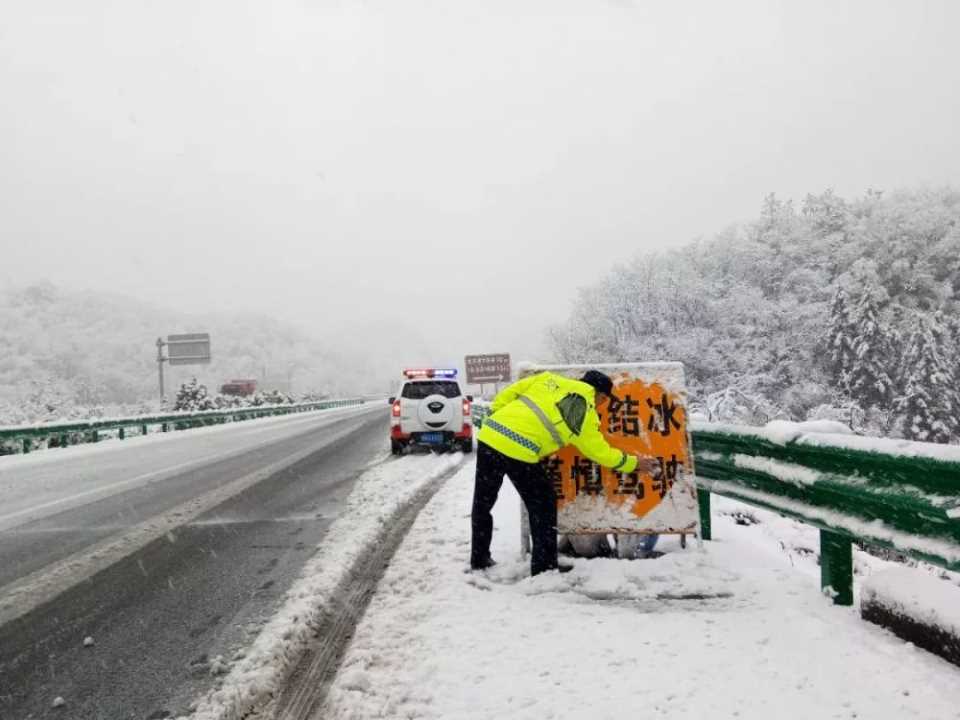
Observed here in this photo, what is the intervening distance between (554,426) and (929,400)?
137ft

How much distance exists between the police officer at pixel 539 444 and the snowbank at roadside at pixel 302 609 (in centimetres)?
118

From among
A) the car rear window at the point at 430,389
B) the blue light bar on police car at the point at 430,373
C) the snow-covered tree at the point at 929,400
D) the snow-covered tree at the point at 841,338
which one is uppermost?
the snow-covered tree at the point at 841,338

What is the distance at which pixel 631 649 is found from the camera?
3307 millimetres

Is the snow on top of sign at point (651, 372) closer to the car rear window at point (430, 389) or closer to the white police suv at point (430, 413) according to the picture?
the white police suv at point (430, 413)

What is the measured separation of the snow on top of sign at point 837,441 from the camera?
10.1ft

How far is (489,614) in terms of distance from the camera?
384 cm

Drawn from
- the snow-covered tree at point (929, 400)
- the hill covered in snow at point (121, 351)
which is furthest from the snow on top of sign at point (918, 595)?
the hill covered in snow at point (121, 351)

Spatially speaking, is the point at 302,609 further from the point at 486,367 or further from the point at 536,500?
the point at 486,367

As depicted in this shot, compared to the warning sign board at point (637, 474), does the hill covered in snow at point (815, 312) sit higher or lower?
higher

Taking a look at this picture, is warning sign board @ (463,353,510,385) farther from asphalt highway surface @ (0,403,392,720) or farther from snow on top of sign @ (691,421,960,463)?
snow on top of sign @ (691,421,960,463)

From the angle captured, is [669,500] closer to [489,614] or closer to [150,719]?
[489,614]

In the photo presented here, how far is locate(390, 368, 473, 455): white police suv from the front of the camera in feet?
44.8

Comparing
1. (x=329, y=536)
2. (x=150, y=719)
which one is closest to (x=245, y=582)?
(x=329, y=536)

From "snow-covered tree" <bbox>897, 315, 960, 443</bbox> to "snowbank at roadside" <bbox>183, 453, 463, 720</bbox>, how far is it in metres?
38.6
